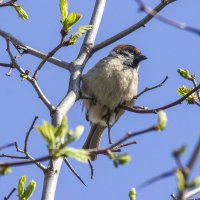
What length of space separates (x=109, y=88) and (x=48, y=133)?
282cm

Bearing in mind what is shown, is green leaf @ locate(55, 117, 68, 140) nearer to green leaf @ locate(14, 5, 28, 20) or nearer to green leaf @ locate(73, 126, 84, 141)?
green leaf @ locate(73, 126, 84, 141)

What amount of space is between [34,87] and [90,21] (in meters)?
0.97

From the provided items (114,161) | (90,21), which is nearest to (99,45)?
(90,21)

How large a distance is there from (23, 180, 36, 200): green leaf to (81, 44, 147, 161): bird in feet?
5.59

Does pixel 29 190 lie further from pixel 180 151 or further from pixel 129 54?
pixel 129 54

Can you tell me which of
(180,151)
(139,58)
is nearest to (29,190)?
(180,151)

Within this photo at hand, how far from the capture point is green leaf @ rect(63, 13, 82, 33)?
2.70m

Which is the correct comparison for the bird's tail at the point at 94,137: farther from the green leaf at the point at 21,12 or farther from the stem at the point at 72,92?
the green leaf at the point at 21,12

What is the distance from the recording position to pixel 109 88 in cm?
→ 425

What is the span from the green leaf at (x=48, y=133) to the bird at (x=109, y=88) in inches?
101

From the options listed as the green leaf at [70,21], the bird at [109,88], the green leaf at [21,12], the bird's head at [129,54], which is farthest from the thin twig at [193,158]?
the bird's head at [129,54]

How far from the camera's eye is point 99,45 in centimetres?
329

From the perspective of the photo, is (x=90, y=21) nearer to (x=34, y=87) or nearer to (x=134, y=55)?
(x=34, y=87)

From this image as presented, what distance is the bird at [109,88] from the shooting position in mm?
4223
